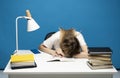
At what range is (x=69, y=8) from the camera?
4.25m

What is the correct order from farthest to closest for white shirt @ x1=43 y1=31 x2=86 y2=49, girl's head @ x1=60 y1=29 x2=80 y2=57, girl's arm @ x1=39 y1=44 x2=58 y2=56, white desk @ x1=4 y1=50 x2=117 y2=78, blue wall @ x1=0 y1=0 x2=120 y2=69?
blue wall @ x1=0 y1=0 x2=120 y2=69 → white shirt @ x1=43 y1=31 x2=86 y2=49 → girl's arm @ x1=39 y1=44 x2=58 y2=56 → girl's head @ x1=60 y1=29 x2=80 y2=57 → white desk @ x1=4 y1=50 x2=117 y2=78

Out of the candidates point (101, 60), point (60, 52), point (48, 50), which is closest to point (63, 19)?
point (48, 50)

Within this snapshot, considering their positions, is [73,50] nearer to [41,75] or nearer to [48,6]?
[41,75]

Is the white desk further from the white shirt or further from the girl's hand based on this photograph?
the white shirt

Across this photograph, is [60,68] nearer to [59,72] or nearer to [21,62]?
[59,72]

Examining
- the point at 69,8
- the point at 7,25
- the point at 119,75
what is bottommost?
the point at 119,75

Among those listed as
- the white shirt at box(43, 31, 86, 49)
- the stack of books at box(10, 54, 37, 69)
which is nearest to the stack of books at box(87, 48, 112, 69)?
the stack of books at box(10, 54, 37, 69)

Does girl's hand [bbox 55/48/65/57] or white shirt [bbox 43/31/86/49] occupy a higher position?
white shirt [bbox 43/31/86/49]

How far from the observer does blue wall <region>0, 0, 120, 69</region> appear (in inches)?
167

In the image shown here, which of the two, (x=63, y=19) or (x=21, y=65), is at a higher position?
(x=63, y=19)

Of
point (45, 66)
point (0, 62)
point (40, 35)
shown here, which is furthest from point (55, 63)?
point (0, 62)

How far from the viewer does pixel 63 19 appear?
4.29 meters

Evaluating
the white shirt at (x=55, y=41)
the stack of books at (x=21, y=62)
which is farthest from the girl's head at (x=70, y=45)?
the stack of books at (x=21, y=62)

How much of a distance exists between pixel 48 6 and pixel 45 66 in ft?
6.65
